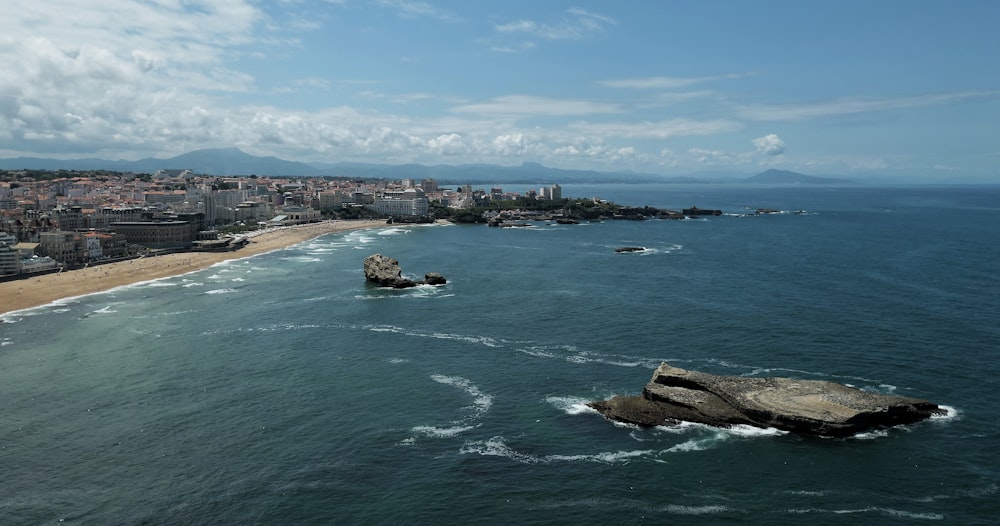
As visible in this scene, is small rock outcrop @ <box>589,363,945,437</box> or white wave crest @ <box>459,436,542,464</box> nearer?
white wave crest @ <box>459,436,542,464</box>

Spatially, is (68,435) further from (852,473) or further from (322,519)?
(852,473)

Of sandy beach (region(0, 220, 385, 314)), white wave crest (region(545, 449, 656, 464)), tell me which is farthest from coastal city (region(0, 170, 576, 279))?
white wave crest (region(545, 449, 656, 464))

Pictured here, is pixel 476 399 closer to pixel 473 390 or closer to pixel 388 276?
pixel 473 390

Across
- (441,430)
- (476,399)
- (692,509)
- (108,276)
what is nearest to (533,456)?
(441,430)

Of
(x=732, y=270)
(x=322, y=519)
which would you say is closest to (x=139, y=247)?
(x=732, y=270)

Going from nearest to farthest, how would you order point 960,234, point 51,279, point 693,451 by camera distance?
point 693,451 < point 51,279 < point 960,234

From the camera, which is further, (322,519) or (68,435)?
(68,435)

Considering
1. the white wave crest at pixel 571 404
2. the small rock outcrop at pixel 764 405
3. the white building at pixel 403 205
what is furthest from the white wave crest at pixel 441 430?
the white building at pixel 403 205

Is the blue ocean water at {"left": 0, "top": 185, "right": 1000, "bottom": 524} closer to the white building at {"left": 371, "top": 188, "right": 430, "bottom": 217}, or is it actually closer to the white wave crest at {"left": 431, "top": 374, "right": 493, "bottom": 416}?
the white wave crest at {"left": 431, "top": 374, "right": 493, "bottom": 416}
